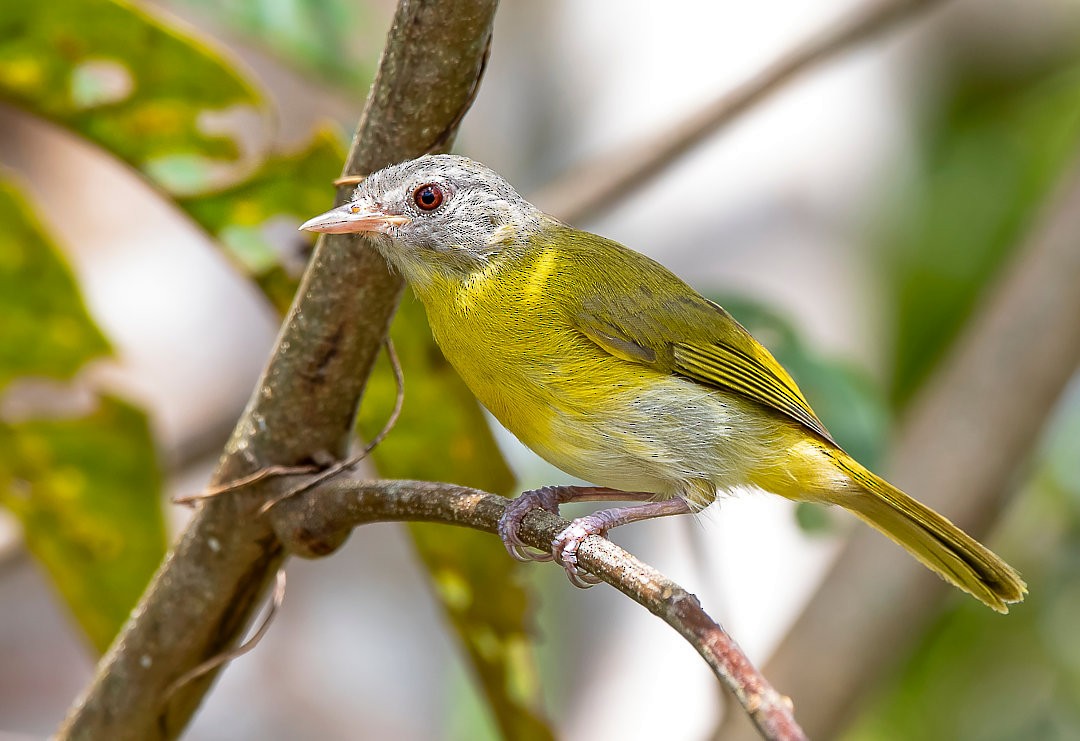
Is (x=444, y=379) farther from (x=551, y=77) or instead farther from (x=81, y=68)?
(x=551, y=77)

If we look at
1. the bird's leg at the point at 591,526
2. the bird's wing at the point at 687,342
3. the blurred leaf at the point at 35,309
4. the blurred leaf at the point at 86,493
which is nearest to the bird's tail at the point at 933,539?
the bird's wing at the point at 687,342

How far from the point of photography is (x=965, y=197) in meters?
5.07

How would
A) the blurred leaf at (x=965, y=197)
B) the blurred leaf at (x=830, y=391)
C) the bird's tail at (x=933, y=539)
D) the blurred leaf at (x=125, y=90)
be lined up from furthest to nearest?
the blurred leaf at (x=965, y=197), the blurred leaf at (x=830, y=391), the blurred leaf at (x=125, y=90), the bird's tail at (x=933, y=539)

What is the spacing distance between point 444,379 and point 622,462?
46cm

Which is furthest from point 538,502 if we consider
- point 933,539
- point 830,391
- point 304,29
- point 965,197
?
point 965,197

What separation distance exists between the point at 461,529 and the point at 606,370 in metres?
0.56

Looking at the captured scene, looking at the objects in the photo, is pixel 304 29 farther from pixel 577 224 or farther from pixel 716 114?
pixel 716 114

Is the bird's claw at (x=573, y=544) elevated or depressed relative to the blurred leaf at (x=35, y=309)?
elevated

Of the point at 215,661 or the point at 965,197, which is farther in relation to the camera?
the point at 965,197

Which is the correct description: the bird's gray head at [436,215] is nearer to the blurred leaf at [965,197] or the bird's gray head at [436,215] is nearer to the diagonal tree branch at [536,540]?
the diagonal tree branch at [536,540]

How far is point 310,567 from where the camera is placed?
579 centimetres

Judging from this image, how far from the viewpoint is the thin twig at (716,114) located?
327 cm

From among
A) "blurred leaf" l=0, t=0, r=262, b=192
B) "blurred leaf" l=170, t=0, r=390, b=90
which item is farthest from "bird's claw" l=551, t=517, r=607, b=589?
"blurred leaf" l=170, t=0, r=390, b=90

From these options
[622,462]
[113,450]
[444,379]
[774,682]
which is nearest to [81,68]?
[113,450]
